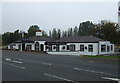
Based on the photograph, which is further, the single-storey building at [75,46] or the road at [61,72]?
the single-storey building at [75,46]

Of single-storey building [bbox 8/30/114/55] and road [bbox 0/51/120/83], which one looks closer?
road [bbox 0/51/120/83]

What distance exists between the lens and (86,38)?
47500 mm

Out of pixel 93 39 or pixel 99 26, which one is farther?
pixel 99 26

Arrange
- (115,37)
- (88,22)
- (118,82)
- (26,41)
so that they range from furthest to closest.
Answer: (88,22) → (115,37) → (26,41) → (118,82)

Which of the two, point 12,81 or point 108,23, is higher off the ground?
point 108,23

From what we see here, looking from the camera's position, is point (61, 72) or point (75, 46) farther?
point (75, 46)

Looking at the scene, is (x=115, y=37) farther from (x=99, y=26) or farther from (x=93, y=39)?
(x=93, y=39)

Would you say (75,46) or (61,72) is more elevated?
(75,46)

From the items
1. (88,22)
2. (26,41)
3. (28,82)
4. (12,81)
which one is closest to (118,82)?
(28,82)

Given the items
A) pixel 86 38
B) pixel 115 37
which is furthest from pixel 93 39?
pixel 115 37

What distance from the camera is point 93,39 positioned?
46.3 meters

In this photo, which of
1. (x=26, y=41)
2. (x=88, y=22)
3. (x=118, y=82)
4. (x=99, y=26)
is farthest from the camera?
(x=88, y=22)

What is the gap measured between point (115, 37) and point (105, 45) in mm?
14837

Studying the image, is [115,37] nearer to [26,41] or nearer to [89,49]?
[89,49]
